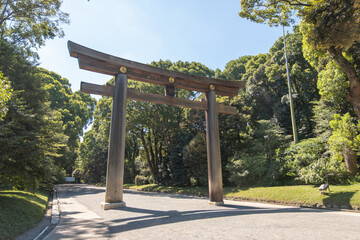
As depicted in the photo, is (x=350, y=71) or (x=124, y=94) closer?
(x=124, y=94)

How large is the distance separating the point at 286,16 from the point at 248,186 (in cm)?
1132

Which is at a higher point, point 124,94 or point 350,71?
point 350,71

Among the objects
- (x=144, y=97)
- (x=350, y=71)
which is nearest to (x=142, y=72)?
(x=144, y=97)

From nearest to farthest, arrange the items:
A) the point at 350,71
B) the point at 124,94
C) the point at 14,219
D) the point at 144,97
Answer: the point at 14,219 → the point at 124,94 → the point at 144,97 → the point at 350,71

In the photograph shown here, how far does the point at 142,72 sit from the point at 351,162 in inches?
466

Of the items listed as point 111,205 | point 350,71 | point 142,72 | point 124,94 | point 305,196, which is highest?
point 350,71

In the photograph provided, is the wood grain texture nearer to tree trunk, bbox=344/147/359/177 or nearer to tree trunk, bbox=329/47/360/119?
tree trunk, bbox=329/47/360/119

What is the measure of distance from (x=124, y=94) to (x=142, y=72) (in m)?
1.34

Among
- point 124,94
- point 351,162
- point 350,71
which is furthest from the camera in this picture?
point 351,162

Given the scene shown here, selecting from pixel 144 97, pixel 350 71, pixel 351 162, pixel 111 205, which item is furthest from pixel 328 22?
pixel 111 205

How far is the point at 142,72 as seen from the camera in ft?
29.0

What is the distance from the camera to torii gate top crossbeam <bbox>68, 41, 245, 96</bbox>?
24.5 feet

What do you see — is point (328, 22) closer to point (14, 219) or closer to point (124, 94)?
point (124, 94)

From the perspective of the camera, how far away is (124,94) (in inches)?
322
